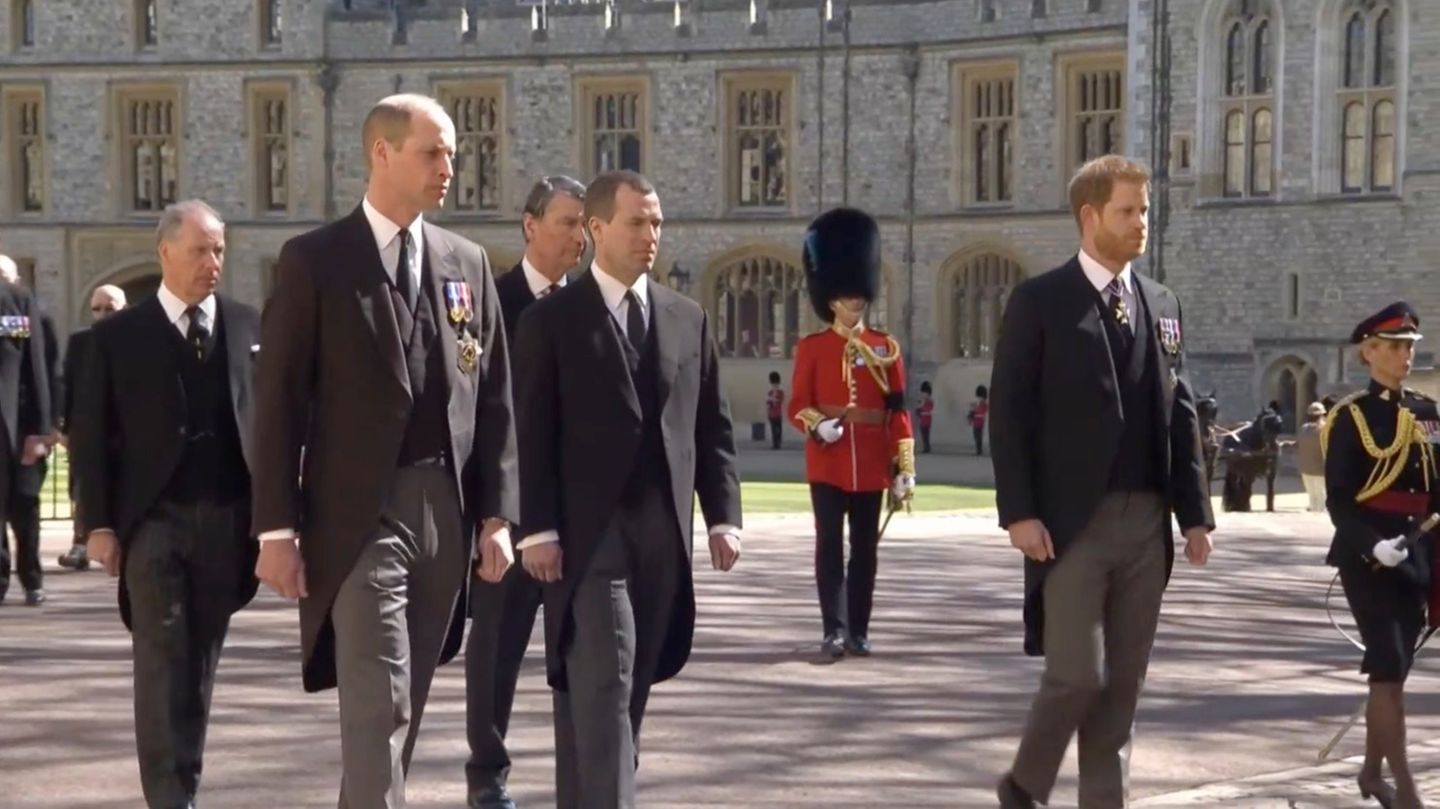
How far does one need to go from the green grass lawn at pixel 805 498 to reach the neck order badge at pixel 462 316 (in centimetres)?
1432

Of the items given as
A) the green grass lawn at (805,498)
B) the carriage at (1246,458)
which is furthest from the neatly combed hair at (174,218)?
the carriage at (1246,458)

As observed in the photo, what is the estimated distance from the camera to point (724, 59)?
3725 cm

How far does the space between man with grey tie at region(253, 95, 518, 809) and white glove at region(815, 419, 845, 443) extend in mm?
4521

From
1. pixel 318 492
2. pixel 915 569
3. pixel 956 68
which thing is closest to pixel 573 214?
pixel 318 492

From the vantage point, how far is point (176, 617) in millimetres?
5965

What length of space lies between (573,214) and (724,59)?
3085 centimetres

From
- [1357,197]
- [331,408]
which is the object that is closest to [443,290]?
[331,408]

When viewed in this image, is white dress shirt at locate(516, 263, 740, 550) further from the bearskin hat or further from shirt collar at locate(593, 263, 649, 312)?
the bearskin hat

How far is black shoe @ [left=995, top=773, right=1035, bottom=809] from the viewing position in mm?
5953

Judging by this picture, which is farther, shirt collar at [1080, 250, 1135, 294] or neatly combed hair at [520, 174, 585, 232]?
neatly combed hair at [520, 174, 585, 232]

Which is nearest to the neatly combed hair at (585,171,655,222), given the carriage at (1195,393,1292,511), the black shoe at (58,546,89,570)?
the black shoe at (58,546,89,570)

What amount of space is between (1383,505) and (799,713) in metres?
2.20

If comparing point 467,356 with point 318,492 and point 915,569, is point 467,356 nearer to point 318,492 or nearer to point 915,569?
point 318,492

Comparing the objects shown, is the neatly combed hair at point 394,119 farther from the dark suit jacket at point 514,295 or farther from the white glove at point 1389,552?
the white glove at point 1389,552
